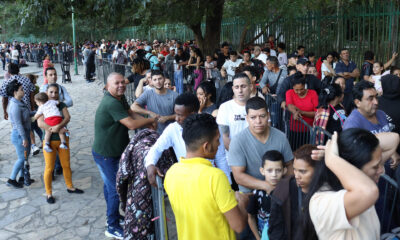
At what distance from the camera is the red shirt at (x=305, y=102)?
20.3 feet

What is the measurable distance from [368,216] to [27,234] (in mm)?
4762

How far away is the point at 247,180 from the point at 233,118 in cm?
124

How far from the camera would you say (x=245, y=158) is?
12.6 ft

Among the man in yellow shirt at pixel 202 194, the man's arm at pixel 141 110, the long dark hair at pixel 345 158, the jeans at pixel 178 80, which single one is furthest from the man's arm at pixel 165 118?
the jeans at pixel 178 80

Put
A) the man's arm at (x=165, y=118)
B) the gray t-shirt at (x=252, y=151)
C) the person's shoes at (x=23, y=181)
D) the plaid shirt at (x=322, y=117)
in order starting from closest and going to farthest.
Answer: the gray t-shirt at (x=252, y=151) → the plaid shirt at (x=322, y=117) → the man's arm at (x=165, y=118) → the person's shoes at (x=23, y=181)

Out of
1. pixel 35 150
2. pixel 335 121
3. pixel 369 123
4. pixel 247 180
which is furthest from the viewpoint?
pixel 35 150

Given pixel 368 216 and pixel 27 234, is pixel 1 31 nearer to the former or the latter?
pixel 27 234

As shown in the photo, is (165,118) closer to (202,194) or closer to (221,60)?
(202,194)

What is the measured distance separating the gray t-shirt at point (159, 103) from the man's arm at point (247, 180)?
2353 millimetres

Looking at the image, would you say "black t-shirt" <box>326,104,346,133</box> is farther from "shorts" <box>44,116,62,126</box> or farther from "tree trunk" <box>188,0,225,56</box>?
"tree trunk" <box>188,0,225,56</box>

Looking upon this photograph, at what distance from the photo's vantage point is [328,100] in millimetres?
5543

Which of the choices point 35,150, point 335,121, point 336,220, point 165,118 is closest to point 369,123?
point 335,121

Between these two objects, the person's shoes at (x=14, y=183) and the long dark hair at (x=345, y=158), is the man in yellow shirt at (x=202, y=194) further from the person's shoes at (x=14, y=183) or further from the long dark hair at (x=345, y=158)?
the person's shoes at (x=14, y=183)

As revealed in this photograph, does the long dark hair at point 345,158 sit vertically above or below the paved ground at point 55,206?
above
